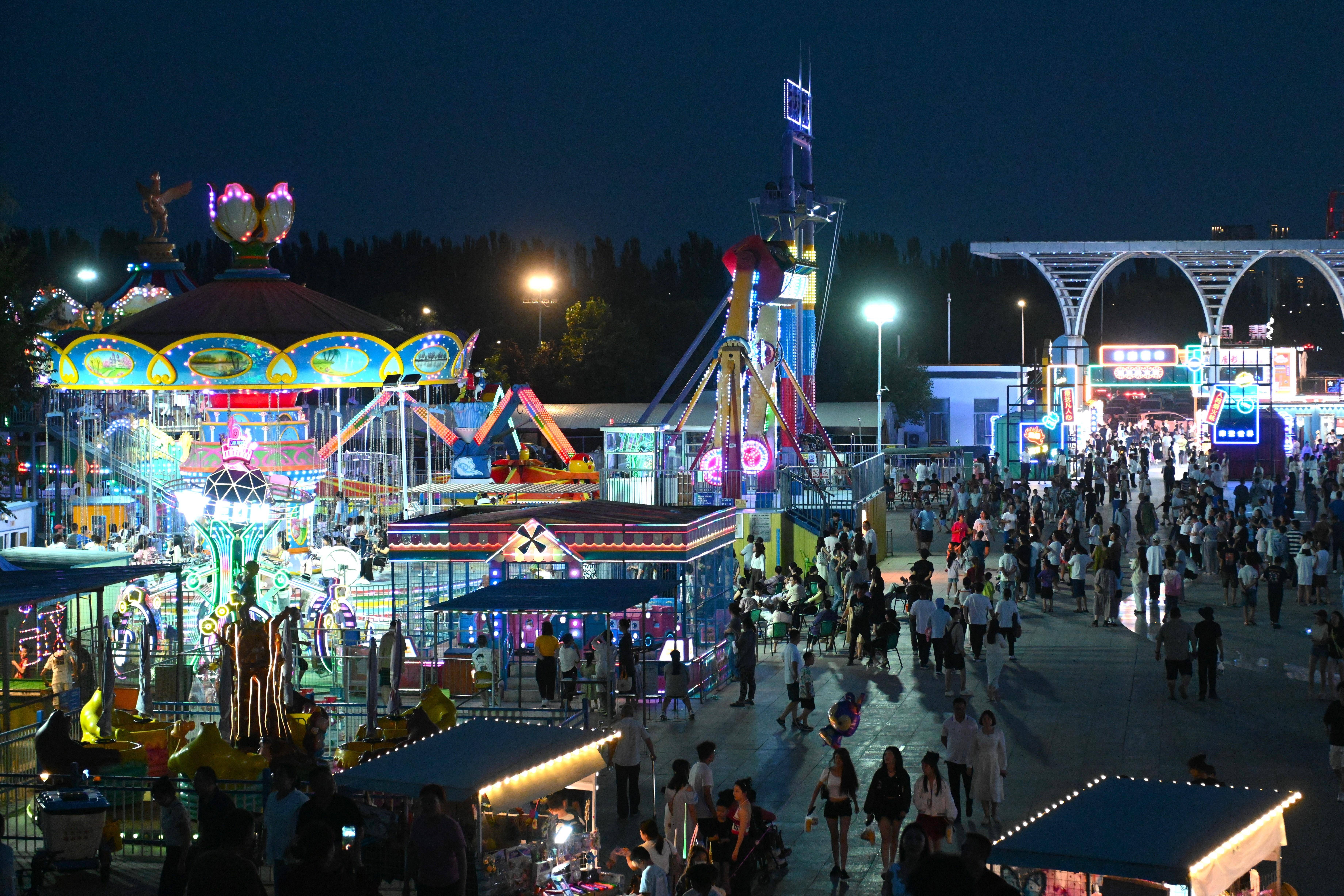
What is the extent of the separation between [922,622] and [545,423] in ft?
54.0

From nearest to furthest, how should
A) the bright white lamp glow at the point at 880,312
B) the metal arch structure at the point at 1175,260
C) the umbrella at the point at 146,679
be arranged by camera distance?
the umbrella at the point at 146,679 < the bright white lamp glow at the point at 880,312 < the metal arch structure at the point at 1175,260

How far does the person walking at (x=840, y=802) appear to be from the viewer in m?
10.0

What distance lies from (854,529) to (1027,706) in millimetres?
12897

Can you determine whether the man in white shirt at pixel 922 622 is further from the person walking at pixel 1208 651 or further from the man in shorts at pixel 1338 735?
the man in shorts at pixel 1338 735

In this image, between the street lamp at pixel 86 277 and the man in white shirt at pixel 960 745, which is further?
the street lamp at pixel 86 277

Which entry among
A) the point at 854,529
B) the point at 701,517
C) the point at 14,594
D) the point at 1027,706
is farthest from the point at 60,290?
the point at 1027,706

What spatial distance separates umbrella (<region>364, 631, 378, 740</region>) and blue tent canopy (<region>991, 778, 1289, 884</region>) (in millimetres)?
6228

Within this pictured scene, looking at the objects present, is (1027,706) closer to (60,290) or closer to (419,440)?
(60,290)

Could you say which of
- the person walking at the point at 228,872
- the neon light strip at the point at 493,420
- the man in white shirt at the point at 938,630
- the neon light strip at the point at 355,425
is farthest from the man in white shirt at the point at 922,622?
the neon light strip at the point at 493,420

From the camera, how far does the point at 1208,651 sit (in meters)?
15.6

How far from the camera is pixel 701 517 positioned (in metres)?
18.0

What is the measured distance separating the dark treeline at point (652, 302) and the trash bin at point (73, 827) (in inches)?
1977

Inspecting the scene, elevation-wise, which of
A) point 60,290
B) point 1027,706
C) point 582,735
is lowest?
point 1027,706

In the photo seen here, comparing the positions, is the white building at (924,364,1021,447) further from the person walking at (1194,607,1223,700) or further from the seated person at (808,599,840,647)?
the person walking at (1194,607,1223,700)
